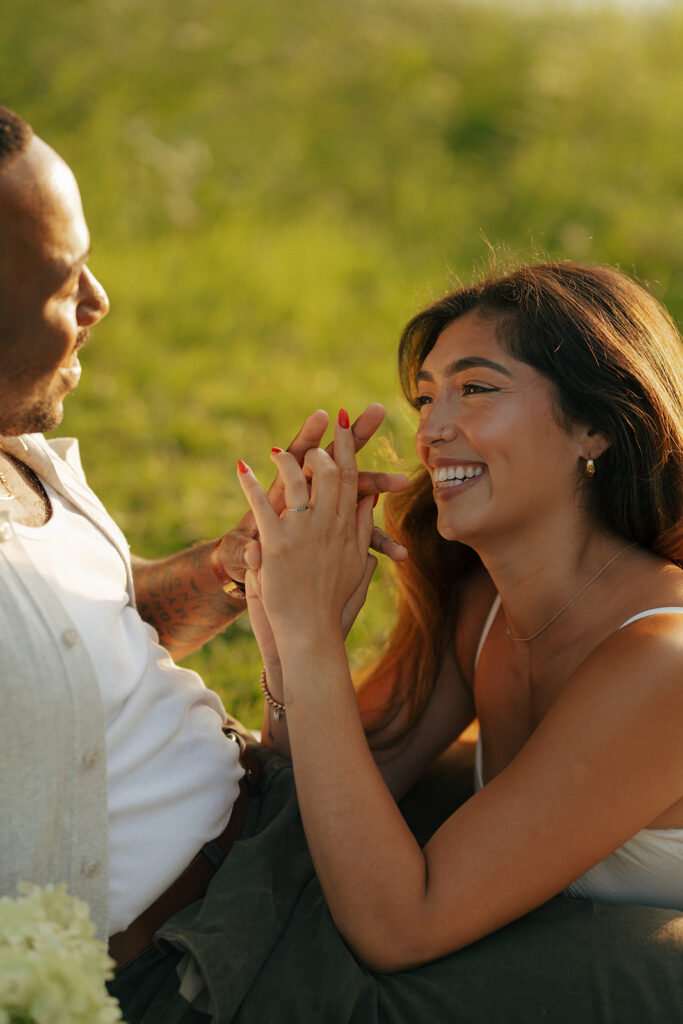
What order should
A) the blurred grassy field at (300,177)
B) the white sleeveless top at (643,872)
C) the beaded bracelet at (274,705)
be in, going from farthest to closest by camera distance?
1. the blurred grassy field at (300,177)
2. the beaded bracelet at (274,705)
3. the white sleeveless top at (643,872)

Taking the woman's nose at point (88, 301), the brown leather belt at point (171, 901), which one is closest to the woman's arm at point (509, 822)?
the brown leather belt at point (171, 901)

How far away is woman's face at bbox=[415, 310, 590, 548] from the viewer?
261cm

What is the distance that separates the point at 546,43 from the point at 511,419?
9.62m

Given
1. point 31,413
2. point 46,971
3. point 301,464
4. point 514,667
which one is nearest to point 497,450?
point 301,464

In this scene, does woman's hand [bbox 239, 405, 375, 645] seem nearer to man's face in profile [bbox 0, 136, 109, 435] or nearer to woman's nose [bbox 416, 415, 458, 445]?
woman's nose [bbox 416, 415, 458, 445]

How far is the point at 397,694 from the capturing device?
3.18 m

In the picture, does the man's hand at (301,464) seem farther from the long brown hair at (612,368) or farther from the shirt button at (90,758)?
the shirt button at (90,758)

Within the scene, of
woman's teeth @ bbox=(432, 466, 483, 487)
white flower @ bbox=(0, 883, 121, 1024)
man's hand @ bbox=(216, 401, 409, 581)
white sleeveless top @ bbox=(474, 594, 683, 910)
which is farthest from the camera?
woman's teeth @ bbox=(432, 466, 483, 487)

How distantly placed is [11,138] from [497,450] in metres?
1.33

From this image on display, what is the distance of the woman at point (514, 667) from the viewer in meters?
2.21

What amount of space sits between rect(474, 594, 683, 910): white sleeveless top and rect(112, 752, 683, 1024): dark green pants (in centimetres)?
12

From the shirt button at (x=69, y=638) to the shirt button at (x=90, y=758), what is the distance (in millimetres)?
219

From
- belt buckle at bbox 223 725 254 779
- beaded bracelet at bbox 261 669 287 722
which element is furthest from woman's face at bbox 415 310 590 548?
belt buckle at bbox 223 725 254 779

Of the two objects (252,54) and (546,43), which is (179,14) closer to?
(252,54)
